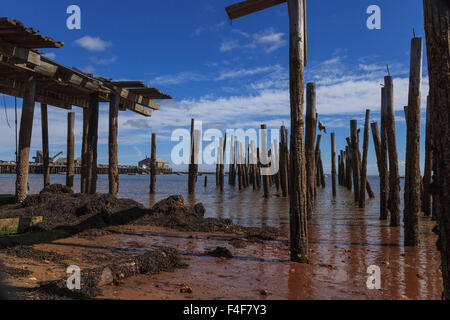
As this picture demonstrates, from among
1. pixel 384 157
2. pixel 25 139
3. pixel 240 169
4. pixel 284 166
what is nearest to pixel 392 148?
pixel 384 157

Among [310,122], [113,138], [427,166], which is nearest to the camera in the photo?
[310,122]

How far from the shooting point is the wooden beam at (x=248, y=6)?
19.8 ft

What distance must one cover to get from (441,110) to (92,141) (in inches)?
441

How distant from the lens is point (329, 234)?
28.4 feet

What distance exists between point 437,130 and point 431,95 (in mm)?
345

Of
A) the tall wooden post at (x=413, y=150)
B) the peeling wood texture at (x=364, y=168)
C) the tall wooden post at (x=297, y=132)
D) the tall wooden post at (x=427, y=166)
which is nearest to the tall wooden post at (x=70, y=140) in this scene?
the tall wooden post at (x=297, y=132)

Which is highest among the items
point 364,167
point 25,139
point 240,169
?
point 25,139

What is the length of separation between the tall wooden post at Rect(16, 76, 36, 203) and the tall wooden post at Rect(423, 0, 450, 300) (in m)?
9.76

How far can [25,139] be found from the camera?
9242 mm

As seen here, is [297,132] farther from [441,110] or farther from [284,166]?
[284,166]

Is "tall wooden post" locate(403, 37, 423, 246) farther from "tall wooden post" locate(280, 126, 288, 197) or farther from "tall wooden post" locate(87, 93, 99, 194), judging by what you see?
"tall wooden post" locate(280, 126, 288, 197)

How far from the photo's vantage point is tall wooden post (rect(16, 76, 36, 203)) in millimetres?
9203
